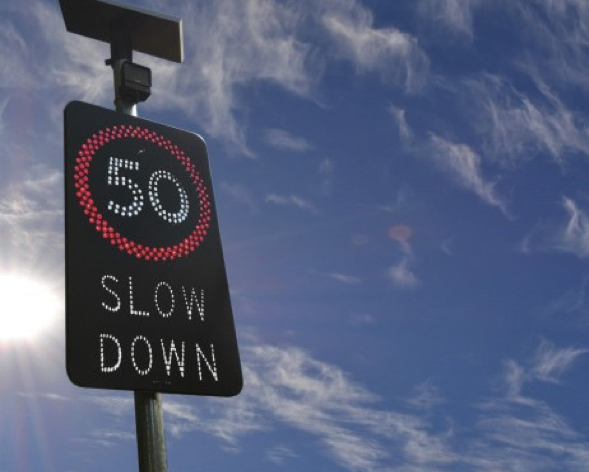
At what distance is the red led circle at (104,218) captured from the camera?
12.1ft

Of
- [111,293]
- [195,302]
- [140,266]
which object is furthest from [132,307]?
[195,302]

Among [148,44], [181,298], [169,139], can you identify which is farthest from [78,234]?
[148,44]

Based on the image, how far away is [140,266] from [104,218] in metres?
0.29

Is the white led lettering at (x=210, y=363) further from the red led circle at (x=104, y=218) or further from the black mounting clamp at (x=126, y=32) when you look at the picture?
the black mounting clamp at (x=126, y=32)

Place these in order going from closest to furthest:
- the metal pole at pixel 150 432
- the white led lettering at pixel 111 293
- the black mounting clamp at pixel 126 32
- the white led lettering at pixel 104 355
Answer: the white led lettering at pixel 104 355 → the white led lettering at pixel 111 293 → the metal pole at pixel 150 432 → the black mounting clamp at pixel 126 32

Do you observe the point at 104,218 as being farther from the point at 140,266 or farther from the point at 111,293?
the point at 111,293

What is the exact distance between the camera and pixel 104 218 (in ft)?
12.1

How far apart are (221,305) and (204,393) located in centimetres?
48

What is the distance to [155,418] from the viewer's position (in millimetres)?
3736

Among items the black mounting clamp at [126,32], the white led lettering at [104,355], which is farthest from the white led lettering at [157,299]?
the black mounting clamp at [126,32]

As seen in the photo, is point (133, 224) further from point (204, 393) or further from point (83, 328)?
point (204, 393)

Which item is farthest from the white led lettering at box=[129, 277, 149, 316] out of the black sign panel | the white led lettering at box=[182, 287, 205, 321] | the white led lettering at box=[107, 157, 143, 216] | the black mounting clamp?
the black mounting clamp

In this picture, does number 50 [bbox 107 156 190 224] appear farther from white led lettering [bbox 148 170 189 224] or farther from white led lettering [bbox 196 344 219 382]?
white led lettering [bbox 196 344 219 382]

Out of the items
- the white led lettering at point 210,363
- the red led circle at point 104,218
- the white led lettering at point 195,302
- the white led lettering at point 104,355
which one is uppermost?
the red led circle at point 104,218
